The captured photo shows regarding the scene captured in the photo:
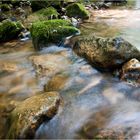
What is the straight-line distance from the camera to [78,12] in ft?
43.2

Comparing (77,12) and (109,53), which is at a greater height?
(109,53)

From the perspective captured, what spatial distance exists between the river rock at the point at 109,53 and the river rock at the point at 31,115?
199 cm

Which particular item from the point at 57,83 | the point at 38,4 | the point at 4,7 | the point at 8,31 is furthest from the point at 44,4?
the point at 57,83

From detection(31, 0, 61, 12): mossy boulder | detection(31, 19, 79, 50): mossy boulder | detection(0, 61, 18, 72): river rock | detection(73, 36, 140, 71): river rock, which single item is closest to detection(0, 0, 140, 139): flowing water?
detection(0, 61, 18, 72): river rock

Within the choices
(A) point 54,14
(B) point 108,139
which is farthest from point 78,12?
(B) point 108,139

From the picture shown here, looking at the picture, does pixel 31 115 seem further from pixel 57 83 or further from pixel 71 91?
pixel 57 83

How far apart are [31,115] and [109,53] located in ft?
9.13

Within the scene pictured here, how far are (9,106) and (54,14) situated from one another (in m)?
7.95

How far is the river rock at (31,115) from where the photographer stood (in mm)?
4063

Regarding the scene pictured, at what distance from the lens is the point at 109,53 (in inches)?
251

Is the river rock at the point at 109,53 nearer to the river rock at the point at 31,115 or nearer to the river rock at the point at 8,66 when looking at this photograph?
the river rock at the point at 8,66

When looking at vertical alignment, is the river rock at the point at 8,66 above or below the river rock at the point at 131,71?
below

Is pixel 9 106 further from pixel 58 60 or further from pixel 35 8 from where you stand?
pixel 35 8

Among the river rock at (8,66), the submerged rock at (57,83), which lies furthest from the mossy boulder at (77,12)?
the submerged rock at (57,83)
